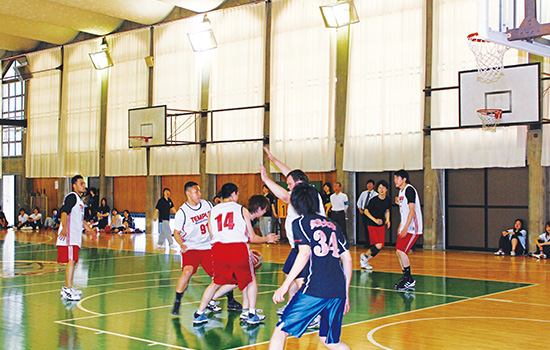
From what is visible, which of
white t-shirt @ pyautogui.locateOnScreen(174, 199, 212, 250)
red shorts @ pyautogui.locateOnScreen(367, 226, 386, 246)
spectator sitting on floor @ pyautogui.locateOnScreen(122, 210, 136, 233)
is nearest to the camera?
white t-shirt @ pyautogui.locateOnScreen(174, 199, 212, 250)

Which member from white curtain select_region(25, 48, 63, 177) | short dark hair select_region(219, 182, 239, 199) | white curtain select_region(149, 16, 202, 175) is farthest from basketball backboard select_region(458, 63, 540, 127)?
white curtain select_region(25, 48, 63, 177)

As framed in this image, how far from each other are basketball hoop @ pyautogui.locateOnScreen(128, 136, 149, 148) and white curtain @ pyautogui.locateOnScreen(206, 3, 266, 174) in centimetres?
230

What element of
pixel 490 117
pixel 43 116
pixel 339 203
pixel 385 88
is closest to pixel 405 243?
pixel 490 117

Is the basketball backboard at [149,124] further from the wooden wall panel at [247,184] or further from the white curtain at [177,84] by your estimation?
the wooden wall panel at [247,184]

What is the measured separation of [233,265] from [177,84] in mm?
17700

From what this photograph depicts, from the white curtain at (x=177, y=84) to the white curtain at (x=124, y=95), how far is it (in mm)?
777

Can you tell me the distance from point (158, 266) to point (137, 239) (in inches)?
339

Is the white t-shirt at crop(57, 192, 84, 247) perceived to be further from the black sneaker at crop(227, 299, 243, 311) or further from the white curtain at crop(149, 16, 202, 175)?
the white curtain at crop(149, 16, 202, 175)

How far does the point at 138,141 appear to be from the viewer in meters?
23.5

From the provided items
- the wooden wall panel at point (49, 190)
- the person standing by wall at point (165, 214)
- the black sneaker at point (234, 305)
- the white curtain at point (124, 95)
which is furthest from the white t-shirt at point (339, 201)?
the wooden wall panel at point (49, 190)

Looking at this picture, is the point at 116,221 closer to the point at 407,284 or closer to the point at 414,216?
the point at 407,284

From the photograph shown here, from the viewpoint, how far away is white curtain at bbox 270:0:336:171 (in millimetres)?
19969

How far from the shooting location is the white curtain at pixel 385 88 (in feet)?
59.7

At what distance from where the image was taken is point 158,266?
14000 millimetres
